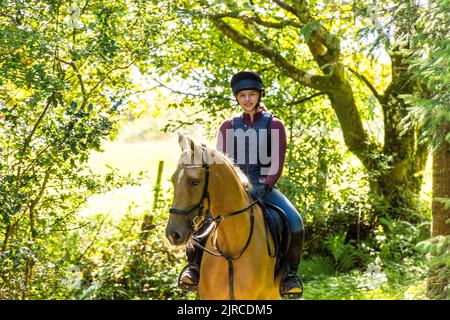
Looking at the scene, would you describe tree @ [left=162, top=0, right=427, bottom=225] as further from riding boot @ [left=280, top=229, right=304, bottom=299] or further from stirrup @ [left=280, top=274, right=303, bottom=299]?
stirrup @ [left=280, top=274, right=303, bottom=299]

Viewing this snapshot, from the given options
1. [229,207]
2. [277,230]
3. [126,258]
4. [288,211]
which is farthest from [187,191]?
[126,258]

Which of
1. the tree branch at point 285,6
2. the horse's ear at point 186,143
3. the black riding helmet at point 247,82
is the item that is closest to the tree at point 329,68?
the tree branch at point 285,6

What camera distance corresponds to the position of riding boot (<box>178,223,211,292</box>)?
5668mm

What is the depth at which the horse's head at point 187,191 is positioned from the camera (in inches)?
179

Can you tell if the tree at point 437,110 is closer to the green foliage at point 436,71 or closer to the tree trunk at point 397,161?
the green foliage at point 436,71

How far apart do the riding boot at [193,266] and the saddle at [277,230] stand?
52cm

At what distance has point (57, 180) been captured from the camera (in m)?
7.74

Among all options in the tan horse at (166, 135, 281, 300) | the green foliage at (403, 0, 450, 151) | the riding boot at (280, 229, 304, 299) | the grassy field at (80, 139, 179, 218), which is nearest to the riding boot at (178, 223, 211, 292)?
the tan horse at (166, 135, 281, 300)

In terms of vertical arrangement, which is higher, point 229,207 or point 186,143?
point 186,143

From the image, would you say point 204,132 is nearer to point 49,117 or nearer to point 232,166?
point 49,117

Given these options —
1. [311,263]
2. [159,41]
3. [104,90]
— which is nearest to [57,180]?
[104,90]

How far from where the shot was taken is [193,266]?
5.74 m

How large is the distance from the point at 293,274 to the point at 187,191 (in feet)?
5.50
